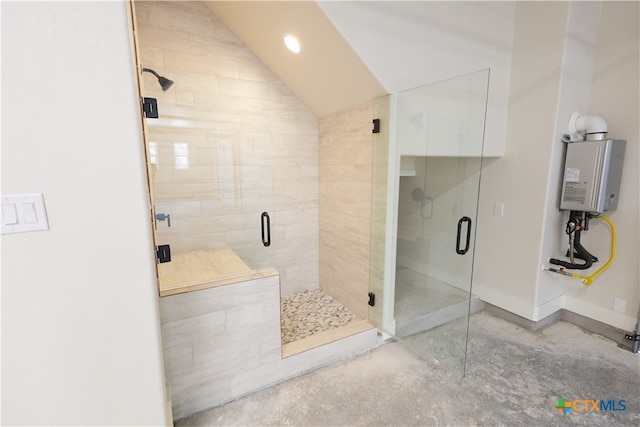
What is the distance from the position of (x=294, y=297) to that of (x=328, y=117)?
1.94 metres

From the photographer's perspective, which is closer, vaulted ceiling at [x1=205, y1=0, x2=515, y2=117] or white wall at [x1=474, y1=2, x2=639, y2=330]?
vaulted ceiling at [x1=205, y1=0, x2=515, y2=117]

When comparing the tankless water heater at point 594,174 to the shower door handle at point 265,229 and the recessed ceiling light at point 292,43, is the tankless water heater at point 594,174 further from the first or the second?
the shower door handle at point 265,229

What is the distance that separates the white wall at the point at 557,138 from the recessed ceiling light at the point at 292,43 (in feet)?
6.48

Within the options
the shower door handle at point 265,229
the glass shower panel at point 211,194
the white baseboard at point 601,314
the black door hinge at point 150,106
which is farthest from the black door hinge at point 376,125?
the white baseboard at point 601,314

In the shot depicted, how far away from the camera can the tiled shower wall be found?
93.0 inches

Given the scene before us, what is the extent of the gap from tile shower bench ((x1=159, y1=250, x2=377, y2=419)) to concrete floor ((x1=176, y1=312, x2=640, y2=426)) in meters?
0.11

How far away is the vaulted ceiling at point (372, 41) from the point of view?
1.78 meters

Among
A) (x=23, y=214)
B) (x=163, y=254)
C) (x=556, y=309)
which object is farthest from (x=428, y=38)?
(x=556, y=309)

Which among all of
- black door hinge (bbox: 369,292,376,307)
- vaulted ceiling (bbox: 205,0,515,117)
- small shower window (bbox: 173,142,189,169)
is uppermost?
vaulted ceiling (bbox: 205,0,515,117)

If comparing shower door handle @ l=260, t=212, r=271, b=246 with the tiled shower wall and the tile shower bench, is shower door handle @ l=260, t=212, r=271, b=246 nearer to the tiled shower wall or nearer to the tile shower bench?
the tiled shower wall

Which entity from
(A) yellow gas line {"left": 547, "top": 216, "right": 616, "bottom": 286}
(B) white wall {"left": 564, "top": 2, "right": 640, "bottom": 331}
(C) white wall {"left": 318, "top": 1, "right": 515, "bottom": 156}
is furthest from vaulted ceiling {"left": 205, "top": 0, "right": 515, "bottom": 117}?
(A) yellow gas line {"left": 547, "top": 216, "right": 616, "bottom": 286}

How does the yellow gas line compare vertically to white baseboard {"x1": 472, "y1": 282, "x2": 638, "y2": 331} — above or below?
above

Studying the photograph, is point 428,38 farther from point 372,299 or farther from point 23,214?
point 23,214

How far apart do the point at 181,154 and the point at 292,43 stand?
4.19 ft
